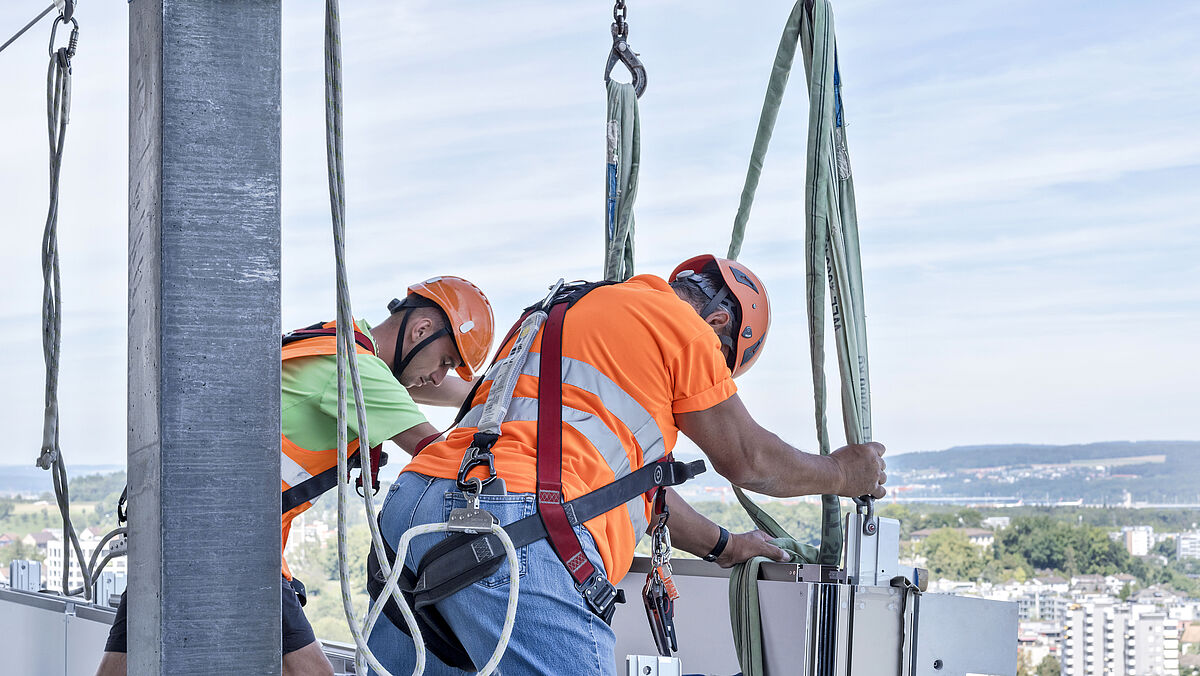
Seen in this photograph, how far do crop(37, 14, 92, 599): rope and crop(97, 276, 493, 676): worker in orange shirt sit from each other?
111cm

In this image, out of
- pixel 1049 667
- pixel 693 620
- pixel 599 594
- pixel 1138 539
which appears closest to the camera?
pixel 599 594

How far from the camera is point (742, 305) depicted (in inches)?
96.1

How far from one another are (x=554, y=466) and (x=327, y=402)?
0.76 meters

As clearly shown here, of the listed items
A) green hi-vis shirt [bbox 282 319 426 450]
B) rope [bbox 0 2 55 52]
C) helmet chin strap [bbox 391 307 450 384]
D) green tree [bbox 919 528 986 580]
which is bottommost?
green tree [bbox 919 528 986 580]

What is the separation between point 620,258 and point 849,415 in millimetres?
1141

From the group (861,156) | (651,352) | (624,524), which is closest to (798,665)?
(624,524)

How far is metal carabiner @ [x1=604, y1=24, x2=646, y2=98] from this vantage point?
3155mm

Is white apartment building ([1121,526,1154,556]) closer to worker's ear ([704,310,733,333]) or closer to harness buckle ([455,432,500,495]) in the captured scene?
worker's ear ([704,310,733,333])

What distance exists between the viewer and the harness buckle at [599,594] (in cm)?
188

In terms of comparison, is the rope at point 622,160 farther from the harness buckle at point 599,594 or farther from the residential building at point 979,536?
the residential building at point 979,536

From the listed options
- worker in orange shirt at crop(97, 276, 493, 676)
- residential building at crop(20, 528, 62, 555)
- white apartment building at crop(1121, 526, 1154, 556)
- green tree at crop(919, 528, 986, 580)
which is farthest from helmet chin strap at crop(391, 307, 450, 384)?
white apartment building at crop(1121, 526, 1154, 556)

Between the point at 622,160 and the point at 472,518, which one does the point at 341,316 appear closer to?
the point at 472,518

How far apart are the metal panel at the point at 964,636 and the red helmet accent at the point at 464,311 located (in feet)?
4.29

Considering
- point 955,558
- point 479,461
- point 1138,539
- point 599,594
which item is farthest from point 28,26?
point 1138,539
